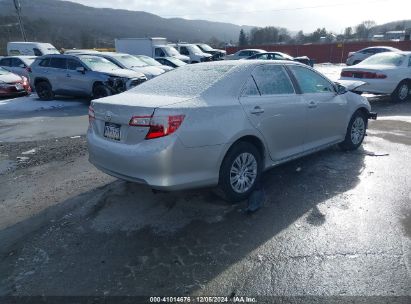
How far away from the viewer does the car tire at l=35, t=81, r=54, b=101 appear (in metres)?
13.1

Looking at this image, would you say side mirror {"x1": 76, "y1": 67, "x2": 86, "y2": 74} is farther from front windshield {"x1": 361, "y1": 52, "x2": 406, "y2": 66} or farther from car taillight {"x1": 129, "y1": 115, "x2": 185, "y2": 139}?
car taillight {"x1": 129, "y1": 115, "x2": 185, "y2": 139}

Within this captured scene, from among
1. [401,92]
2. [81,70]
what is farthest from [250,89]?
[81,70]

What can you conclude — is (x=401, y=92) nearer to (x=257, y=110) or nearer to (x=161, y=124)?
(x=257, y=110)

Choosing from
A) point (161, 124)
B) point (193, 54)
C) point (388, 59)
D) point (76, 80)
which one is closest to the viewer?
point (161, 124)

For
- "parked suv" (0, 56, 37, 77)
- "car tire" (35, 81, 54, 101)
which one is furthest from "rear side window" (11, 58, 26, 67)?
"car tire" (35, 81, 54, 101)

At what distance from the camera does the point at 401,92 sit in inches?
Result: 452

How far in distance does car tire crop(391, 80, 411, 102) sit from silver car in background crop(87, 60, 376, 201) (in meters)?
7.48

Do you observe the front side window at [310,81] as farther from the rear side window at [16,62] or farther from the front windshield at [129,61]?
the rear side window at [16,62]

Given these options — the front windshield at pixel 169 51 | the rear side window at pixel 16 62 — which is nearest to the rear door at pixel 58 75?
the rear side window at pixel 16 62

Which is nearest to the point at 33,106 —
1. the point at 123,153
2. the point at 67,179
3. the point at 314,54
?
the point at 67,179

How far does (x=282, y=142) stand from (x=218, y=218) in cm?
140

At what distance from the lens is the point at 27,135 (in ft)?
26.4

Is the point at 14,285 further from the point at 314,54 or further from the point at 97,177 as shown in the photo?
the point at 314,54

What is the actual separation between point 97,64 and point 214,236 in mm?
10756
